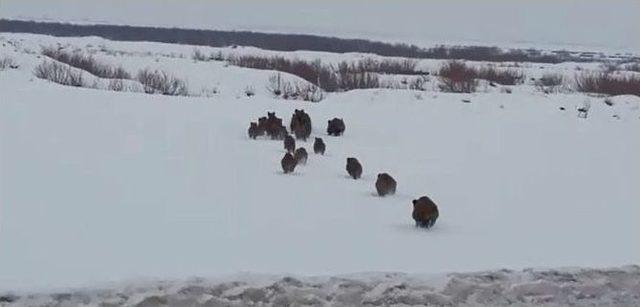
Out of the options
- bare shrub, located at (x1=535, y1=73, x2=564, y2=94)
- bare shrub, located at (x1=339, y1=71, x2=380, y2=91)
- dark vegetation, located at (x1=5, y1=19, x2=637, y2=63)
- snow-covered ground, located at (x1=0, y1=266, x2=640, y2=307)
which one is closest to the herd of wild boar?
snow-covered ground, located at (x1=0, y1=266, x2=640, y2=307)

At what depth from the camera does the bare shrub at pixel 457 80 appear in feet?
65.6

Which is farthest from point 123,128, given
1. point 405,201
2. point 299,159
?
point 405,201

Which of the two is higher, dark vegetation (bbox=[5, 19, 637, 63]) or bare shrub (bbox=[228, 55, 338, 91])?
dark vegetation (bbox=[5, 19, 637, 63])

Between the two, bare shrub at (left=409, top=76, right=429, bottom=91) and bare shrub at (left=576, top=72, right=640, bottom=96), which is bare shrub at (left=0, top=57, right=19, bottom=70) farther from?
bare shrub at (left=576, top=72, right=640, bottom=96)

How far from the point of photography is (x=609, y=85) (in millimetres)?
20828

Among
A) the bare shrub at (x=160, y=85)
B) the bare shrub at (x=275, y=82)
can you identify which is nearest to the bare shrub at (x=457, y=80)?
the bare shrub at (x=275, y=82)

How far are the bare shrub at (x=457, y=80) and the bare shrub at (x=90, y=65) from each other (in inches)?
310

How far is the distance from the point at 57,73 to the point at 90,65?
466 centimetres

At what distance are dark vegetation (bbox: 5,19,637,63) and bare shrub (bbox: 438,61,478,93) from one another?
2257 centimetres

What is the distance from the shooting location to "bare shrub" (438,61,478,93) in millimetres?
20000

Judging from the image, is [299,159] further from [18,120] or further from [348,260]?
[18,120]

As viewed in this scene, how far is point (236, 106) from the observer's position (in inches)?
439

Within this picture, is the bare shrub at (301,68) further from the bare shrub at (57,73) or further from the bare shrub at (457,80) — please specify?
the bare shrub at (57,73)

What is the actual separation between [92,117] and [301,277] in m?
5.56
